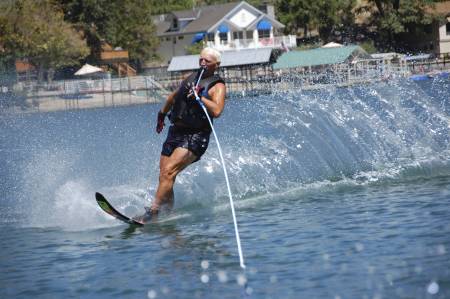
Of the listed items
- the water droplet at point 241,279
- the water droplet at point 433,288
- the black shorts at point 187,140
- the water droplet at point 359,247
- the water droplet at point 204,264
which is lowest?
the water droplet at point 204,264

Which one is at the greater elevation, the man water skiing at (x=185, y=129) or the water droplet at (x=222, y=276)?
the man water skiing at (x=185, y=129)

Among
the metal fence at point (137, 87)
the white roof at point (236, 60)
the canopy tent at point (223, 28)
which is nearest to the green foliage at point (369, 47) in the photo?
the canopy tent at point (223, 28)

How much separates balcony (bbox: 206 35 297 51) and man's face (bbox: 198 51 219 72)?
60.6 meters

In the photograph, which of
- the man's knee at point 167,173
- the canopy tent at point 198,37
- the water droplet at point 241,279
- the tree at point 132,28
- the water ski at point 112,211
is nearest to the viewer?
the water droplet at point 241,279

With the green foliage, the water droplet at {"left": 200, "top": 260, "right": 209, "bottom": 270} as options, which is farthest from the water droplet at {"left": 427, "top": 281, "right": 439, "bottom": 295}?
the green foliage

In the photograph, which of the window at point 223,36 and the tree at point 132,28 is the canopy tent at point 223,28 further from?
the tree at point 132,28

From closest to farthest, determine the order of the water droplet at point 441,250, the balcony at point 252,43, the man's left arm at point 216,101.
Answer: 1. the water droplet at point 441,250
2. the man's left arm at point 216,101
3. the balcony at point 252,43

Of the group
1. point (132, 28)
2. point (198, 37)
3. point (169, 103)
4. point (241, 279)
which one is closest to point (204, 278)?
point (241, 279)

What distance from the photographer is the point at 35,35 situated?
52812 millimetres

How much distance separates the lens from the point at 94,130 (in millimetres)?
29469

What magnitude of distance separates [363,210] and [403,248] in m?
2.06

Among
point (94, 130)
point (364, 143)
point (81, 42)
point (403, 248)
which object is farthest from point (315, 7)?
point (403, 248)

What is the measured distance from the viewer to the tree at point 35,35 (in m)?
52.4

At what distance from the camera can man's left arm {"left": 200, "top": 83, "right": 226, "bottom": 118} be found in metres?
8.98
